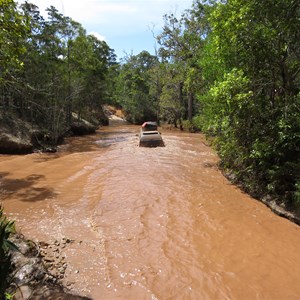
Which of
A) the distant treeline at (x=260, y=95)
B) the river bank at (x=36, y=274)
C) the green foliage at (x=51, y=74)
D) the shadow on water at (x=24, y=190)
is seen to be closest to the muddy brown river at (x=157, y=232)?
the shadow on water at (x=24, y=190)

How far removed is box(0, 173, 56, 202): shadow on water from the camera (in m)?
8.94

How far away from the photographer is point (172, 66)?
27.9 meters

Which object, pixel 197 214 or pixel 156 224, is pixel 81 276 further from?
pixel 197 214

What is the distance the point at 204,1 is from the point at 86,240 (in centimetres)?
2273

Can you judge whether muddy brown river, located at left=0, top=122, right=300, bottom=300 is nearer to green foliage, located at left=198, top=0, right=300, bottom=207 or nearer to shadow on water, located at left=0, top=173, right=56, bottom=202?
shadow on water, located at left=0, top=173, right=56, bottom=202

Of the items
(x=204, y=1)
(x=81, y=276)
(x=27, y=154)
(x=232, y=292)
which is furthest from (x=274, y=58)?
(x=204, y=1)

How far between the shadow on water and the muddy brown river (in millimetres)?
30

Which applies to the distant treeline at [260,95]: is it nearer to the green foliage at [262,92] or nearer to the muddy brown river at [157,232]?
the green foliage at [262,92]

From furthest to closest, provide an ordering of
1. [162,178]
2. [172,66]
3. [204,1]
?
[172,66]
[204,1]
[162,178]

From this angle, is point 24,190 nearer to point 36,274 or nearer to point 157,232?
point 157,232

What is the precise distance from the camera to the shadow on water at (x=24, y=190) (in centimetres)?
894

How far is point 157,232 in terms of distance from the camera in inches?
264

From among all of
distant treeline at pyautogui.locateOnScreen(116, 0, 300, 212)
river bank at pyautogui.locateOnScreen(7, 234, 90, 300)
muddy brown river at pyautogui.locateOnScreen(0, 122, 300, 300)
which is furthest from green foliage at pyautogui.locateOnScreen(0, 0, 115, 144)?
river bank at pyautogui.locateOnScreen(7, 234, 90, 300)

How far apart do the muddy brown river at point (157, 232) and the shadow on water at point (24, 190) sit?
30mm
